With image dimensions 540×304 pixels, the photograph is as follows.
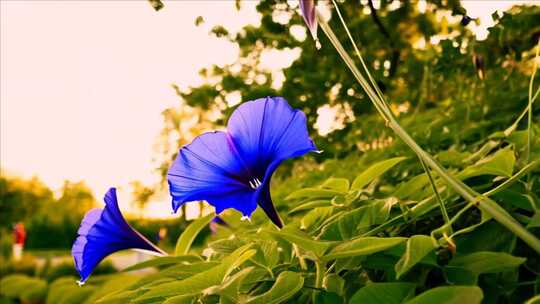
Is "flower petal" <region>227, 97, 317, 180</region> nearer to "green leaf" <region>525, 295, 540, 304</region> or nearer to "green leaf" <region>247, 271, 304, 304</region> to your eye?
"green leaf" <region>247, 271, 304, 304</region>

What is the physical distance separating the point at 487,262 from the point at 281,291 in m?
0.22

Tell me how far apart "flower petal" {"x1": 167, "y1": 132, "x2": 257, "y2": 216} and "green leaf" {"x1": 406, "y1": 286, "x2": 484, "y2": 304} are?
21 cm

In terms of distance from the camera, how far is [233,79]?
9.10ft

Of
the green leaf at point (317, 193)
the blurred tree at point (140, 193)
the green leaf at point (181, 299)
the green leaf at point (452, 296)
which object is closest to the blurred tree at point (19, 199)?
the blurred tree at point (140, 193)

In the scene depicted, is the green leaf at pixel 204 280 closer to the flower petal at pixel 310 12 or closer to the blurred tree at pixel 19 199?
the flower petal at pixel 310 12

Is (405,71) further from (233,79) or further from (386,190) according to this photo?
(386,190)

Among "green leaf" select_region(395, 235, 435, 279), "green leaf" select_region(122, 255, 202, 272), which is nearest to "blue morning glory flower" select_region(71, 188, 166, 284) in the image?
"green leaf" select_region(122, 255, 202, 272)

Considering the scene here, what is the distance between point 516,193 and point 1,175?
39.3 metres

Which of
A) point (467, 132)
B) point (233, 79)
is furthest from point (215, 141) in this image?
point (233, 79)

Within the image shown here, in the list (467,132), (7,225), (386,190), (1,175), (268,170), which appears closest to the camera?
(268,170)

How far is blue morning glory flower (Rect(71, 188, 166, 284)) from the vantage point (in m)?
0.82

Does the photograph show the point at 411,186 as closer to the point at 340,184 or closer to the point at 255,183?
the point at 340,184

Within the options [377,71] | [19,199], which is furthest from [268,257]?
[19,199]

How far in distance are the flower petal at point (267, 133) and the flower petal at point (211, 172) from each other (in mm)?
13
